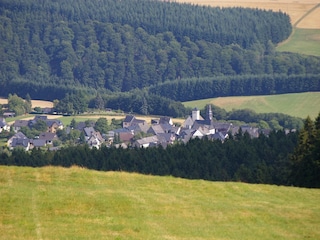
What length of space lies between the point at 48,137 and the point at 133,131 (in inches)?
470

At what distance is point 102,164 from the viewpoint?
71.5 metres

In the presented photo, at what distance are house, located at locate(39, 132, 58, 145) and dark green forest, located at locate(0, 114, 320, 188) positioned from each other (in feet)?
156

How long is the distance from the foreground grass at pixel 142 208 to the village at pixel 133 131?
287 ft

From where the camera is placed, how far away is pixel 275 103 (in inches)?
6412

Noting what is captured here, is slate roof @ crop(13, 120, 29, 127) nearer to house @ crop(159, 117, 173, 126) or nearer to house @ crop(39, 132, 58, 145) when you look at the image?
house @ crop(39, 132, 58, 145)

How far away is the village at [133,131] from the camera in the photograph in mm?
127000

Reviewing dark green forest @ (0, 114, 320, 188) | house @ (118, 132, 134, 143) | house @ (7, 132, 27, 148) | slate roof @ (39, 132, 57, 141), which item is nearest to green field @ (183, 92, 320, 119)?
house @ (118, 132, 134, 143)

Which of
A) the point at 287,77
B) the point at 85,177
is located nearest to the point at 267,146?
the point at 85,177

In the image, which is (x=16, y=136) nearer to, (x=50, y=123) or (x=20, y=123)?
(x=50, y=123)

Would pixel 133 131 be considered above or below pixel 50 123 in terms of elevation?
above

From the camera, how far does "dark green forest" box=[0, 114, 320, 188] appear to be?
54.7 metres

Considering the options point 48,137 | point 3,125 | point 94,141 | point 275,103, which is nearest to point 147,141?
point 94,141

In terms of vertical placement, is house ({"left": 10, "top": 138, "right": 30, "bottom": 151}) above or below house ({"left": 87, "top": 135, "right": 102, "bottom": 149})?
below

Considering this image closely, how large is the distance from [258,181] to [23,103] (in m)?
116
